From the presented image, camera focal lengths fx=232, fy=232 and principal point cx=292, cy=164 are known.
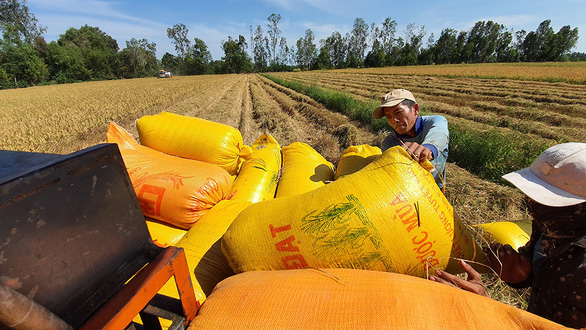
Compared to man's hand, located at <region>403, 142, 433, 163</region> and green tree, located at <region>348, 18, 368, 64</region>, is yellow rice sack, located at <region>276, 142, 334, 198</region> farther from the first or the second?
green tree, located at <region>348, 18, 368, 64</region>

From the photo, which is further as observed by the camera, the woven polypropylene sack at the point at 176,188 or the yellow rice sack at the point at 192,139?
the yellow rice sack at the point at 192,139

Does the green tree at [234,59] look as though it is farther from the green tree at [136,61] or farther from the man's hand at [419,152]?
the man's hand at [419,152]

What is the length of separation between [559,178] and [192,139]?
273cm

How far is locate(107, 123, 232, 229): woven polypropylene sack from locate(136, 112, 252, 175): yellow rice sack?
354 millimetres

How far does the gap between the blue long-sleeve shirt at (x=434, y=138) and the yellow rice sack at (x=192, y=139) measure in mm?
1659

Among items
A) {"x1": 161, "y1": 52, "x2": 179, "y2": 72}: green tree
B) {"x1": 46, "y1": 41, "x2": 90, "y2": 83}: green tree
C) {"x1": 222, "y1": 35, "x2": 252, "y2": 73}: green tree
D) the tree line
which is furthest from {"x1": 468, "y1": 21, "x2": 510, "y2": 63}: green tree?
{"x1": 46, "y1": 41, "x2": 90, "y2": 83}: green tree

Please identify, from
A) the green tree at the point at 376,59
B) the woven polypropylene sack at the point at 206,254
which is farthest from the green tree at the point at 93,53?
the woven polypropylene sack at the point at 206,254

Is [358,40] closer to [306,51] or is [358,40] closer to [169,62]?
[306,51]

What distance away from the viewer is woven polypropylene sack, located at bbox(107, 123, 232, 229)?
184 centimetres

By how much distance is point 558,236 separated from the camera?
3.21 feet

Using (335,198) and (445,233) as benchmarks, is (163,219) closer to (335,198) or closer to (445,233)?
(335,198)

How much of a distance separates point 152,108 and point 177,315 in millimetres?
11586

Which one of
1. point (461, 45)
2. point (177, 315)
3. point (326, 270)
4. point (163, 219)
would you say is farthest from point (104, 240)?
point (461, 45)

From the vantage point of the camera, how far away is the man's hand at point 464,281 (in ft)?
3.34
